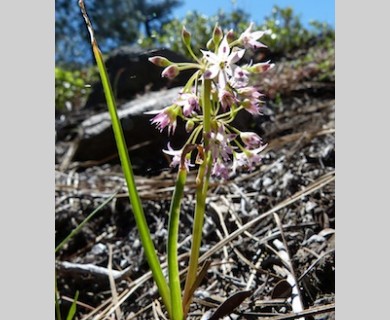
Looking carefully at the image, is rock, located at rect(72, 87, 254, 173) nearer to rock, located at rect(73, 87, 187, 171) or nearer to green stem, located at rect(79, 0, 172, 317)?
rock, located at rect(73, 87, 187, 171)

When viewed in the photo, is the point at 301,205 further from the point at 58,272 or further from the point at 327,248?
the point at 58,272

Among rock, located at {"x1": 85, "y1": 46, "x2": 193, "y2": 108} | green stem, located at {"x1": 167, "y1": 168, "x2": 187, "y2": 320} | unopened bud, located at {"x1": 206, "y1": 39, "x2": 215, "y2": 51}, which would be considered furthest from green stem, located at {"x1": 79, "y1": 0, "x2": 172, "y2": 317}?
rock, located at {"x1": 85, "y1": 46, "x2": 193, "y2": 108}

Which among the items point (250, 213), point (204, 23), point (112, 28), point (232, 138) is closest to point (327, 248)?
point (250, 213)

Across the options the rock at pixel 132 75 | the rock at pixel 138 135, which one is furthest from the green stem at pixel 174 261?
the rock at pixel 132 75

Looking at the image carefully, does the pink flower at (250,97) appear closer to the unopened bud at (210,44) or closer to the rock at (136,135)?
the unopened bud at (210,44)

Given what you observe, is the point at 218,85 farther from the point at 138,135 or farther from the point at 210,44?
the point at 138,135

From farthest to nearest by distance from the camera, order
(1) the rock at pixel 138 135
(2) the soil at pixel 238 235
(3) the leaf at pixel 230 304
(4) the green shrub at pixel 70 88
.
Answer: (4) the green shrub at pixel 70 88 → (1) the rock at pixel 138 135 → (2) the soil at pixel 238 235 → (3) the leaf at pixel 230 304
